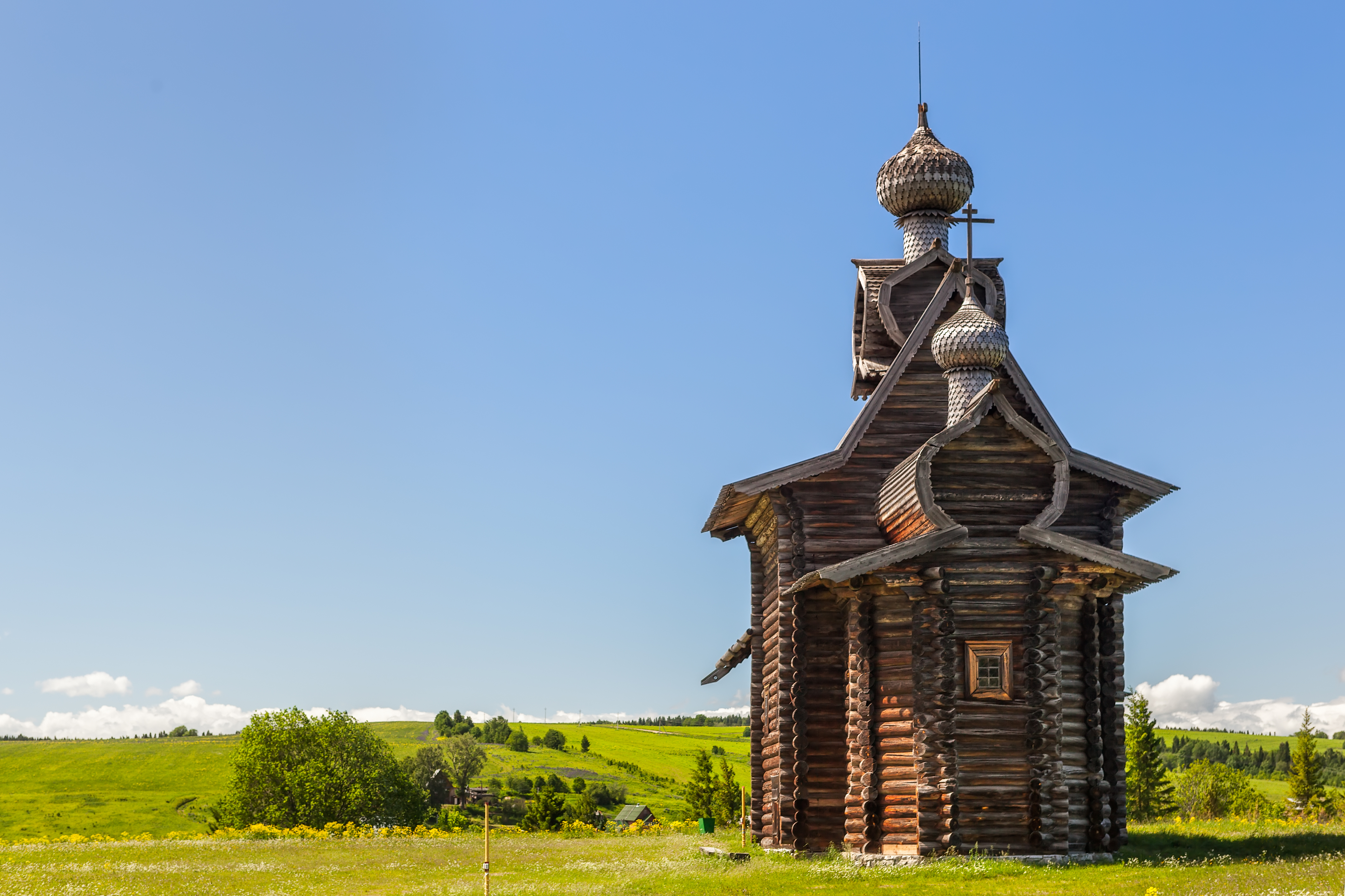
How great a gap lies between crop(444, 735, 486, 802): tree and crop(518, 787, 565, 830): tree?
4333cm

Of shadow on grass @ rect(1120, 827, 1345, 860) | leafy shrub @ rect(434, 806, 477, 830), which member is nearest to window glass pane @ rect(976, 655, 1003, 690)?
shadow on grass @ rect(1120, 827, 1345, 860)

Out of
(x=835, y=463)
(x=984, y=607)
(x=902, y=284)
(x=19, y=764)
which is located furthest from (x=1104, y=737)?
(x=19, y=764)

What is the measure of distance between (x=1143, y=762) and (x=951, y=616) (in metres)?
48.6

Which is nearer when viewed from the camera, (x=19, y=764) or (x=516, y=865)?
(x=516, y=865)

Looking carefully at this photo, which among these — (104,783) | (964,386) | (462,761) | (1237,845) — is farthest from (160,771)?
(1237,845)

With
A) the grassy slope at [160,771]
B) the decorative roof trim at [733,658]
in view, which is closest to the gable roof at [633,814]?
the grassy slope at [160,771]

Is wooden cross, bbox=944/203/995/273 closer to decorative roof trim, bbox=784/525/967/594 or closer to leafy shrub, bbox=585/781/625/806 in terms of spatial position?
decorative roof trim, bbox=784/525/967/594

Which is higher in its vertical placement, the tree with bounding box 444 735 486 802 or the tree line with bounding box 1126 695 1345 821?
the tree line with bounding box 1126 695 1345 821

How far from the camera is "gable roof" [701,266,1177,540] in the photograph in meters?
24.4

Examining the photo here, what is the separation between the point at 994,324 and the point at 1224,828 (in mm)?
12551

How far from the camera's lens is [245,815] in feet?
198

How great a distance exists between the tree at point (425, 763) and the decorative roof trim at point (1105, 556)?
3482 inches

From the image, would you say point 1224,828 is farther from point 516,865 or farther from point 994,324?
point 516,865

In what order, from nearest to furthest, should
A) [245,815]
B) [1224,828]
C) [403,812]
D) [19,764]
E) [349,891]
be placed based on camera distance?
[349,891] → [1224,828] → [245,815] → [403,812] → [19,764]
